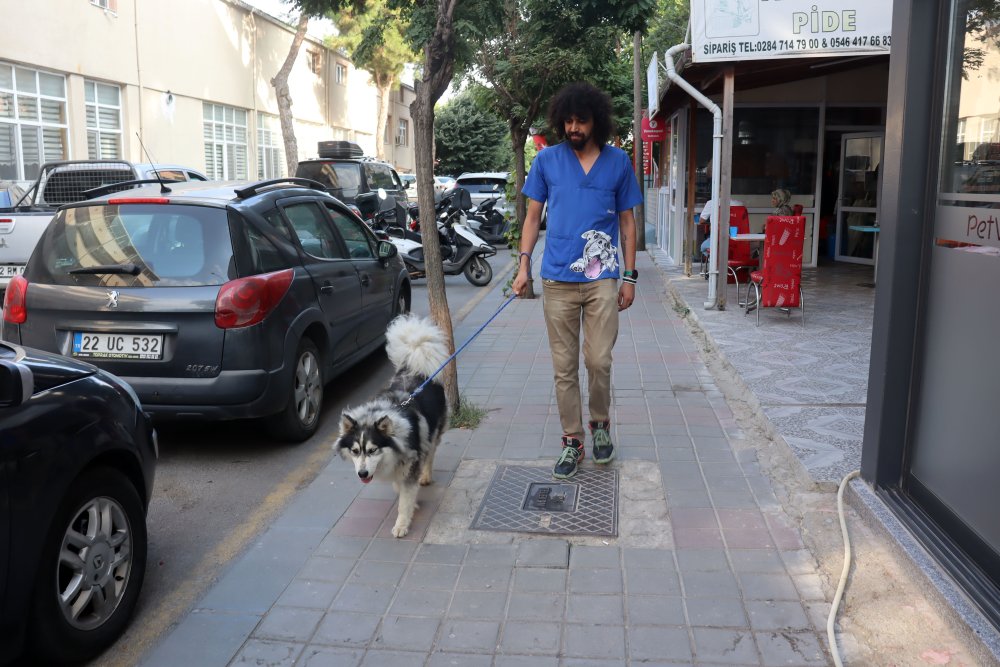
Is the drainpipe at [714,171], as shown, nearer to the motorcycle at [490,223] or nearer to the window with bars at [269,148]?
the motorcycle at [490,223]

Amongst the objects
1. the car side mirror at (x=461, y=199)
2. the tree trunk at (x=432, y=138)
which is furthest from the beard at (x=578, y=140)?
the car side mirror at (x=461, y=199)

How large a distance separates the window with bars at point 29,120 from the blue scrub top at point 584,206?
16.4 metres

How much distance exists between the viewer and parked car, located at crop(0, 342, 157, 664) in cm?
278

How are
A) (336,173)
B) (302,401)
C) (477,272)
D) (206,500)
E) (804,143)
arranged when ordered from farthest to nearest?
1. (336,173)
2. (477,272)
3. (804,143)
4. (302,401)
5. (206,500)

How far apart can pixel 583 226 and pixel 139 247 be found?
112 inches

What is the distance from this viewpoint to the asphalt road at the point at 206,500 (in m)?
3.66

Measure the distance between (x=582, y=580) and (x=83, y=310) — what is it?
11.6ft

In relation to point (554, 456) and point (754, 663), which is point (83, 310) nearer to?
point (554, 456)

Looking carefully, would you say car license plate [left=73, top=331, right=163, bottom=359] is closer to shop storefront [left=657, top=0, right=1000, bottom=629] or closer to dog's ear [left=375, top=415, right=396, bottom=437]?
dog's ear [left=375, top=415, right=396, bottom=437]

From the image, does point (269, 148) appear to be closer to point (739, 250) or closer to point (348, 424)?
point (739, 250)

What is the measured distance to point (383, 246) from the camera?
25.8 ft

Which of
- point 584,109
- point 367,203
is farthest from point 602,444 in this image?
point 367,203

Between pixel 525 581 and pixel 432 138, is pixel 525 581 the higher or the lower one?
the lower one

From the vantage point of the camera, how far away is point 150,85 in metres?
21.9
